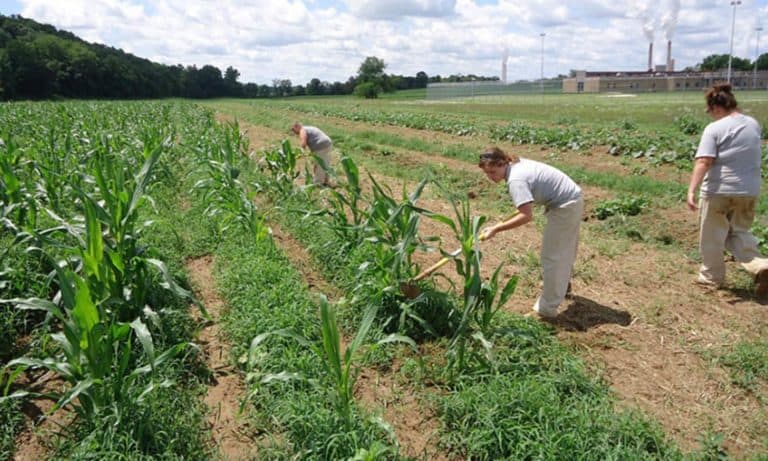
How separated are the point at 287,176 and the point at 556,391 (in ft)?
19.4

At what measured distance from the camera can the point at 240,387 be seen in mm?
3703

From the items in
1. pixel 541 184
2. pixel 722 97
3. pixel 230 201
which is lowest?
pixel 230 201

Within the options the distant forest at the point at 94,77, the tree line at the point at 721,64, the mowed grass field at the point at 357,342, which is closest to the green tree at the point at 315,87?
the distant forest at the point at 94,77

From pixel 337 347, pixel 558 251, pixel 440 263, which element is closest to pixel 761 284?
pixel 558 251

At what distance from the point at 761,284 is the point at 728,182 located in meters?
0.97

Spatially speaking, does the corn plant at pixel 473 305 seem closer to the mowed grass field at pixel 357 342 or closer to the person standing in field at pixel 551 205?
the mowed grass field at pixel 357 342

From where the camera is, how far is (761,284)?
4.96 metres

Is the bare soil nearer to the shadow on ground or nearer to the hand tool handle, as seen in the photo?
the hand tool handle

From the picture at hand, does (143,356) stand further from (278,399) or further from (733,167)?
(733,167)

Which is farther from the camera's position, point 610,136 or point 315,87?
point 315,87

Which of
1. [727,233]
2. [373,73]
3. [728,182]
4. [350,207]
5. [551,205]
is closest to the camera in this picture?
[551,205]

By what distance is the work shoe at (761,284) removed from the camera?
4.90m

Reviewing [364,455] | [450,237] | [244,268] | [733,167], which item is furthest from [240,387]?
[733,167]

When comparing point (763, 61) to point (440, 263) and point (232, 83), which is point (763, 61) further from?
point (440, 263)
